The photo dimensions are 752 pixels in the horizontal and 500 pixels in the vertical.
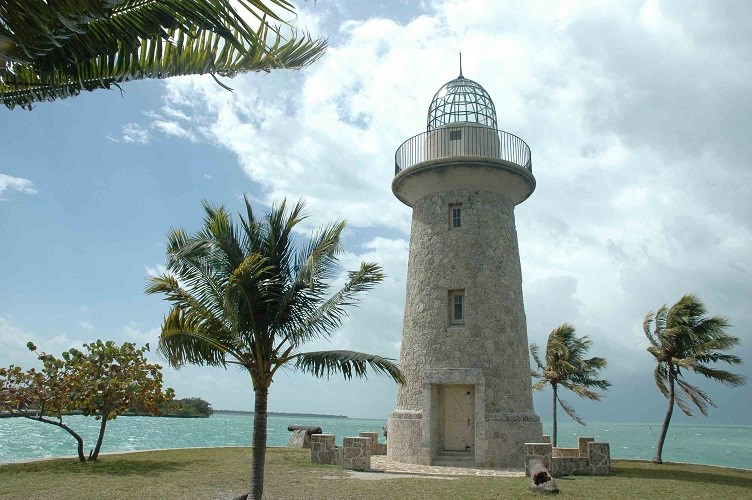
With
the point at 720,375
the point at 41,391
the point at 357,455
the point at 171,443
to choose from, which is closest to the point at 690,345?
the point at 720,375

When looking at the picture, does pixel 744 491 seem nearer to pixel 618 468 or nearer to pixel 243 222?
pixel 618 468

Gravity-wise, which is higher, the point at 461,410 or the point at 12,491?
the point at 461,410

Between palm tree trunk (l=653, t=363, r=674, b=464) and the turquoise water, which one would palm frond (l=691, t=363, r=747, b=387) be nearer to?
palm tree trunk (l=653, t=363, r=674, b=464)

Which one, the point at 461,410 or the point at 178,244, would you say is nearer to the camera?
the point at 178,244

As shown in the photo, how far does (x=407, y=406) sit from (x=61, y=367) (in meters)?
9.99

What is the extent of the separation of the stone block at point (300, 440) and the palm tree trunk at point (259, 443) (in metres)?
12.6

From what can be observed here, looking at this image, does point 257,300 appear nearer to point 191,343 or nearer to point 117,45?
point 191,343

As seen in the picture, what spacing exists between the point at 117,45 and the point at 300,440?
20.1 metres

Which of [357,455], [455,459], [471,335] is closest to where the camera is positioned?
[357,455]

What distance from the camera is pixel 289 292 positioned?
38.3 feet

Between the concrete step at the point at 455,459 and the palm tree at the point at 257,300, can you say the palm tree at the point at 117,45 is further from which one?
the concrete step at the point at 455,459

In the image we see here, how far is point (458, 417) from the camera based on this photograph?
1842 centimetres

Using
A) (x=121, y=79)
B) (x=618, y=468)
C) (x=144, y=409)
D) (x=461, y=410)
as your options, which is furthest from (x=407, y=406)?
(x=121, y=79)

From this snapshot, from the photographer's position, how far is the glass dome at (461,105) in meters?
21.0
